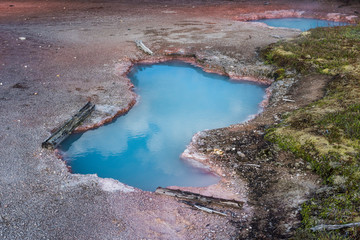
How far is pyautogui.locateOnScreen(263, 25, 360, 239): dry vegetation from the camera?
5570 mm

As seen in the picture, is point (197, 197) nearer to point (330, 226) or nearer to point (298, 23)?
point (330, 226)

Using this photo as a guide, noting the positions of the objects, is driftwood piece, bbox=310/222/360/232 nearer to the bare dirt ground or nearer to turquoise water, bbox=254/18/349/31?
the bare dirt ground

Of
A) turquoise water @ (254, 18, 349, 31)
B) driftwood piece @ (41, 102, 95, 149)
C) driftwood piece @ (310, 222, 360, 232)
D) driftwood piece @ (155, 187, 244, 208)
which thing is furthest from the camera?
turquoise water @ (254, 18, 349, 31)

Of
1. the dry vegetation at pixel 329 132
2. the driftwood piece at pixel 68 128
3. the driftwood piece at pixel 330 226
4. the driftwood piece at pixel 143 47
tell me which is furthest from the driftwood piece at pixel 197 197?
the driftwood piece at pixel 143 47

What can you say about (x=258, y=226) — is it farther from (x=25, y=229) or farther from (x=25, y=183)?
(x=25, y=183)

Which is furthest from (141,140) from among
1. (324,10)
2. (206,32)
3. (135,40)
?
(324,10)

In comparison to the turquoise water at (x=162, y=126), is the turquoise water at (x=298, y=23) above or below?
above

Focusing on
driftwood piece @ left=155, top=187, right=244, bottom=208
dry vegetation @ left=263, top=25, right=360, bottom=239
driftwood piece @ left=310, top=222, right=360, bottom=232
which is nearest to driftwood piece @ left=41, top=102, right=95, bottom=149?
driftwood piece @ left=155, top=187, right=244, bottom=208

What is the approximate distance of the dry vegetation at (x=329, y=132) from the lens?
18.3 feet

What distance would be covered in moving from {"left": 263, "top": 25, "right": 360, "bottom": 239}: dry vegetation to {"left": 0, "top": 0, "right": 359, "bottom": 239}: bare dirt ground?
364 millimetres

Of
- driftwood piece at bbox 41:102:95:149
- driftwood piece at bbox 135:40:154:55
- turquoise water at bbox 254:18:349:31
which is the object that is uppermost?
turquoise water at bbox 254:18:349:31

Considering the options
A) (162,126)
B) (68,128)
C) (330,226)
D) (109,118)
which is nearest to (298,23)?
(162,126)

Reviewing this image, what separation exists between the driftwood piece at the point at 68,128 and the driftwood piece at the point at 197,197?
3.36 metres

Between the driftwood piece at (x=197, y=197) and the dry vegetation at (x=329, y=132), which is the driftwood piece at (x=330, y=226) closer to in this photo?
the dry vegetation at (x=329, y=132)
